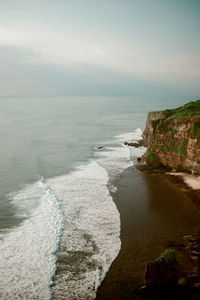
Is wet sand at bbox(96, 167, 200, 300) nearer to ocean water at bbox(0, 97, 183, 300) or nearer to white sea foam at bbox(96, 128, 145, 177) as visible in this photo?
ocean water at bbox(0, 97, 183, 300)

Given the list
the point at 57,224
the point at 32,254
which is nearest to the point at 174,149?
the point at 57,224

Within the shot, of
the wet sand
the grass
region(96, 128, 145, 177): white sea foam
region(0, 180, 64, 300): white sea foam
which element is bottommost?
region(0, 180, 64, 300): white sea foam

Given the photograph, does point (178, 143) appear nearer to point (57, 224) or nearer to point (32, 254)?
point (57, 224)

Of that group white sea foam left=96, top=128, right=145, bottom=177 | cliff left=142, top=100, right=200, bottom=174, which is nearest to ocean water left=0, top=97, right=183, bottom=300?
white sea foam left=96, top=128, right=145, bottom=177

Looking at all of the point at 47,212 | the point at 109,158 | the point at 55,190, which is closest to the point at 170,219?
the point at 47,212

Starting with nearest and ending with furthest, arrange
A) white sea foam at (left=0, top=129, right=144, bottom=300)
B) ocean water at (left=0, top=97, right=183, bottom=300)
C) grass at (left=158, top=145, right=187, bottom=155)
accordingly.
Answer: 1. white sea foam at (left=0, top=129, right=144, bottom=300)
2. ocean water at (left=0, top=97, right=183, bottom=300)
3. grass at (left=158, top=145, right=187, bottom=155)

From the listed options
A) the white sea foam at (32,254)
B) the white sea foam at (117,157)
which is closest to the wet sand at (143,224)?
the white sea foam at (32,254)

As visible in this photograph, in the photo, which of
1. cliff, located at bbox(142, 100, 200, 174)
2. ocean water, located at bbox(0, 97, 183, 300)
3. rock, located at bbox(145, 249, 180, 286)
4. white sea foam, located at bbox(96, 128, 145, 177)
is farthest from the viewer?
white sea foam, located at bbox(96, 128, 145, 177)
